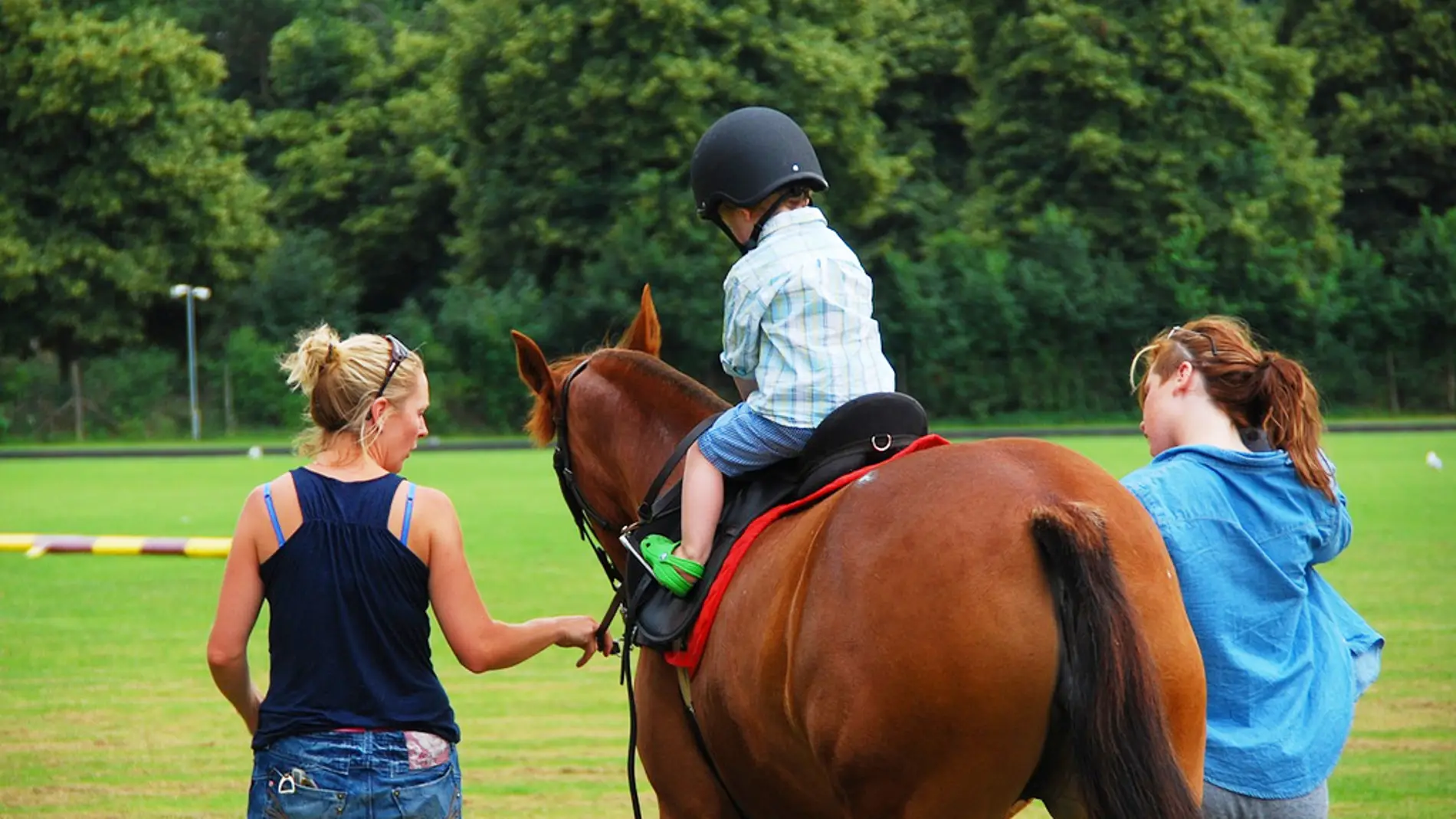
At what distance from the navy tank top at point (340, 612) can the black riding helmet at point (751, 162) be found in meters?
1.52

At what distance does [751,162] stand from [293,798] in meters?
2.22

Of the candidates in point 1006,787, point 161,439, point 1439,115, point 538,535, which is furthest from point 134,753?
point 1439,115

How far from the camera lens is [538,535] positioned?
20000 millimetres

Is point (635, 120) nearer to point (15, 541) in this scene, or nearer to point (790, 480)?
point (15, 541)

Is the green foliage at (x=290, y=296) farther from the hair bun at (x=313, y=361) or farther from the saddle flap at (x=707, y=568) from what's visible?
the hair bun at (x=313, y=361)

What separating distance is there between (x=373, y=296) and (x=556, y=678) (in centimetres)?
4578

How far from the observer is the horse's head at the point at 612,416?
5551 millimetres

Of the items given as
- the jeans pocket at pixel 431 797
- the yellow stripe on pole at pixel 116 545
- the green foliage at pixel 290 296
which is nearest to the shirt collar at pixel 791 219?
the jeans pocket at pixel 431 797

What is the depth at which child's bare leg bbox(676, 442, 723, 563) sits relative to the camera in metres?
4.59

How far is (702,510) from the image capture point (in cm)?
461

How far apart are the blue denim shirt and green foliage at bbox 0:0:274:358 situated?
4878 cm

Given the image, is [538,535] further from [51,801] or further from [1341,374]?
[1341,374]

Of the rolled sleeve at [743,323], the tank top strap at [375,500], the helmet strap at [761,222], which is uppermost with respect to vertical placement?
the helmet strap at [761,222]

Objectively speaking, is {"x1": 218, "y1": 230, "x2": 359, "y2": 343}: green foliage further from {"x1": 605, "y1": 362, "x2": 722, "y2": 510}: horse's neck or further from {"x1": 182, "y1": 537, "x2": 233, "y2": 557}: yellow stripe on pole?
{"x1": 605, "y1": 362, "x2": 722, "y2": 510}: horse's neck
